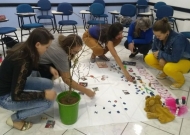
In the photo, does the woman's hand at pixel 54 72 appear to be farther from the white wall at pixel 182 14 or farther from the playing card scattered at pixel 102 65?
the white wall at pixel 182 14

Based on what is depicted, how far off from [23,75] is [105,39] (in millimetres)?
1536

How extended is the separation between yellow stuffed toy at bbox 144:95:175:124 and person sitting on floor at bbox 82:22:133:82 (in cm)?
61

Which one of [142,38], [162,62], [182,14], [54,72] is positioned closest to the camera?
[54,72]

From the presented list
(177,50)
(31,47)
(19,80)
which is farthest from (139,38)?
(19,80)

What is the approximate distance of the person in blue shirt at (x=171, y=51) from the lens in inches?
77.1

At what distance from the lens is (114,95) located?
204cm

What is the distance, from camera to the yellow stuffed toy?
1.66 m

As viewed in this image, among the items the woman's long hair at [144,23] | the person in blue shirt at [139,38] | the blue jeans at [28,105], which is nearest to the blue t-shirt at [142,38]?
the person in blue shirt at [139,38]

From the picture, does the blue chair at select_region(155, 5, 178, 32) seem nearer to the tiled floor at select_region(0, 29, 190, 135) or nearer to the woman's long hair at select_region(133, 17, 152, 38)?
the woman's long hair at select_region(133, 17, 152, 38)

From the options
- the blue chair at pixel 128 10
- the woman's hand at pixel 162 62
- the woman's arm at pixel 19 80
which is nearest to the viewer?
the woman's arm at pixel 19 80

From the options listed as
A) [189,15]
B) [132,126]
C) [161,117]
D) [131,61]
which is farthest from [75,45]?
[189,15]

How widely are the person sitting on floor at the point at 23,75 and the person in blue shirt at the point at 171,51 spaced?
1.30m

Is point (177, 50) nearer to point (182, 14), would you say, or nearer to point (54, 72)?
point (54, 72)

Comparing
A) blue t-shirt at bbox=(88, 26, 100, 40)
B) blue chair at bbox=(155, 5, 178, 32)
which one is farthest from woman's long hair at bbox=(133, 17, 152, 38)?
blue chair at bbox=(155, 5, 178, 32)
